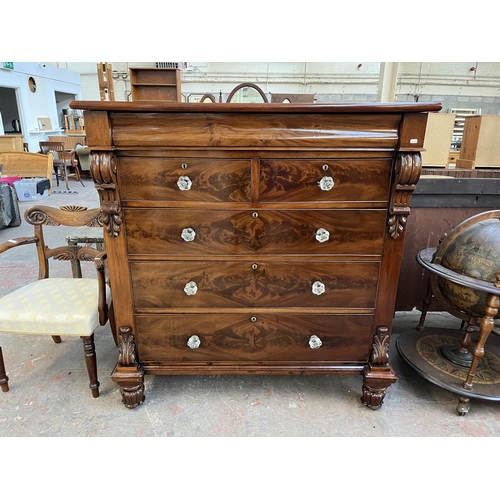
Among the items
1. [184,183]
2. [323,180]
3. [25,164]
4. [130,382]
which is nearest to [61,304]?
[130,382]

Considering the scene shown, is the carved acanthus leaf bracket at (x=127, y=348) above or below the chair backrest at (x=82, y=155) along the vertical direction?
below

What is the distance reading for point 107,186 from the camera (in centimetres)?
169

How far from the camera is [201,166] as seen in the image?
1697 mm

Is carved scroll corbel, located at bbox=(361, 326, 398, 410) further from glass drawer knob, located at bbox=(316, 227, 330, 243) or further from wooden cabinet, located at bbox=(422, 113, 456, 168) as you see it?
wooden cabinet, located at bbox=(422, 113, 456, 168)

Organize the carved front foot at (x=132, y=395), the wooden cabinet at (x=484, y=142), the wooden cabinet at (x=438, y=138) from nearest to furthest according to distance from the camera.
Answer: the carved front foot at (x=132, y=395)
the wooden cabinet at (x=438, y=138)
the wooden cabinet at (x=484, y=142)

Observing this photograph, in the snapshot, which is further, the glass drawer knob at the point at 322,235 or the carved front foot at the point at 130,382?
the carved front foot at the point at 130,382

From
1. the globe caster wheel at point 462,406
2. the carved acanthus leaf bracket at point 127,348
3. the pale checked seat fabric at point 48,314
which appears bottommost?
the globe caster wheel at point 462,406

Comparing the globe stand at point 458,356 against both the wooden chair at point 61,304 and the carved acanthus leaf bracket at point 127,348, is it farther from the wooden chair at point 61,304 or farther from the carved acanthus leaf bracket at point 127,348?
the wooden chair at point 61,304

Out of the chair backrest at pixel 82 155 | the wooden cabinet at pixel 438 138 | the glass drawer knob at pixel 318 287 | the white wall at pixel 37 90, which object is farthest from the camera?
the white wall at pixel 37 90

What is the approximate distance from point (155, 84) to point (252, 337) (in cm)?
176

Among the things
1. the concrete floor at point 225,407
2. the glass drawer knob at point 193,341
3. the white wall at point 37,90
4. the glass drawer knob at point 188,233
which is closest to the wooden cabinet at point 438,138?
the concrete floor at point 225,407

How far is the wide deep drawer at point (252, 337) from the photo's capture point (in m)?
1.93

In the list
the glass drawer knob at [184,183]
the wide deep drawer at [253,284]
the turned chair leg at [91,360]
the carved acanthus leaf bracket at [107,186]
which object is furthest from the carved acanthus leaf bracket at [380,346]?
the turned chair leg at [91,360]

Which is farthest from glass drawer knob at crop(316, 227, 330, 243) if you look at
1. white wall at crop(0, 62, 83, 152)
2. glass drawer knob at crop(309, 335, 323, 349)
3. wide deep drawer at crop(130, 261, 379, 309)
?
white wall at crop(0, 62, 83, 152)
